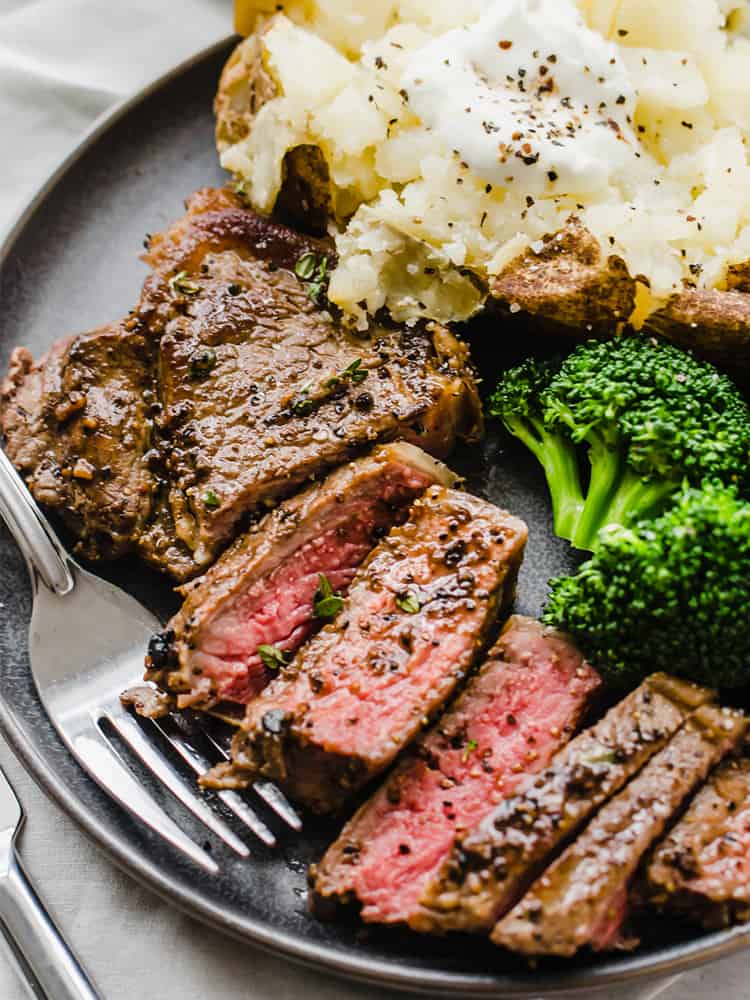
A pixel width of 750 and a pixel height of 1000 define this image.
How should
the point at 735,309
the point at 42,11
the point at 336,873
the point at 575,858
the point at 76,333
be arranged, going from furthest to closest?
the point at 42,11 < the point at 76,333 < the point at 735,309 < the point at 336,873 < the point at 575,858

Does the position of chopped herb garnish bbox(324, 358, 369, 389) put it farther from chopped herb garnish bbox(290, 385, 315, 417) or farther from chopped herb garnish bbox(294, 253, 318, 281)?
chopped herb garnish bbox(294, 253, 318, 281)

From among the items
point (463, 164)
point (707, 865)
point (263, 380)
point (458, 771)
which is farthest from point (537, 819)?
point (463, 164)

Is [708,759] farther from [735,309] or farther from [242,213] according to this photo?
[242,213]

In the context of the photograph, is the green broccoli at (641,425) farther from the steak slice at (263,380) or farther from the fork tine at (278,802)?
the fork tine at (278,802)

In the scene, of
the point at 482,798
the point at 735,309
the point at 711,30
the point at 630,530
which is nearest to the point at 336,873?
the point at 482,798

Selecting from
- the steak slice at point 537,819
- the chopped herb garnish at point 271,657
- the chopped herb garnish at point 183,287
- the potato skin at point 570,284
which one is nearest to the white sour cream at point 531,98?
the potato skin at point 570,284

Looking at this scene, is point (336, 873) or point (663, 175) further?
point (663, 175)

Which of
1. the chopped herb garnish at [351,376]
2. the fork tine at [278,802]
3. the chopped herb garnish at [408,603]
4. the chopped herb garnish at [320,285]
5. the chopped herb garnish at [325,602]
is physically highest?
the chopped herb garnish at [320,285]
